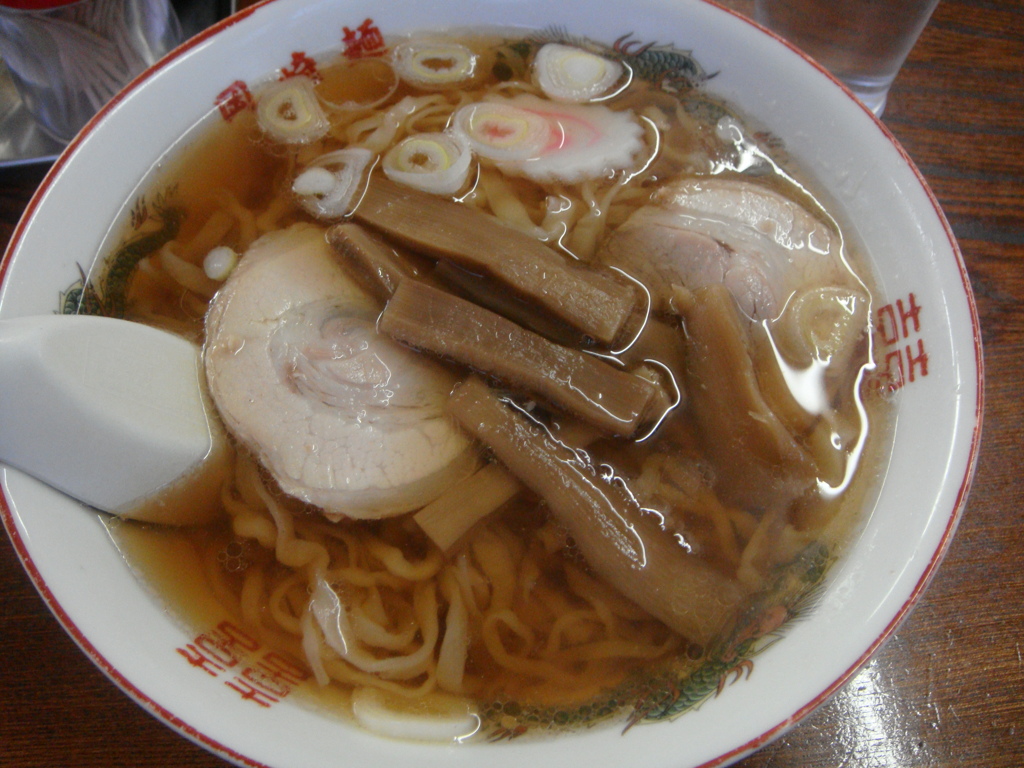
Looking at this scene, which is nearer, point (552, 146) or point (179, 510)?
point (179, 510)

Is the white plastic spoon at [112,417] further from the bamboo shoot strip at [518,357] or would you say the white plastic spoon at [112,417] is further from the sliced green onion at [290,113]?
the sliced green onion at [290,113]

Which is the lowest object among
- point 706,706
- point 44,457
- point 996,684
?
point 996,684

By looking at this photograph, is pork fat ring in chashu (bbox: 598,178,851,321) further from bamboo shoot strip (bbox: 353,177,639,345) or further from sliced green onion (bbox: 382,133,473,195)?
sliced green onion (bbox: 382,133,473,195)

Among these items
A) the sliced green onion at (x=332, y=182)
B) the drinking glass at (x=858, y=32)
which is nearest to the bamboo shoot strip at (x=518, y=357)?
the sliced green onion at (x=332, y=182)

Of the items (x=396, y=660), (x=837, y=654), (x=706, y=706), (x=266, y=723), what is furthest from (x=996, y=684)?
(x=266, y=723)

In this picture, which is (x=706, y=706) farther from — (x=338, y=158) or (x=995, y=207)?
(x=995, y=207)

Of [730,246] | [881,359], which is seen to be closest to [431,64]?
[730,246]
